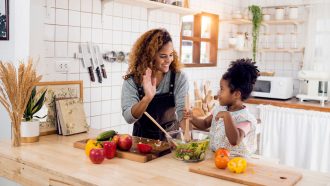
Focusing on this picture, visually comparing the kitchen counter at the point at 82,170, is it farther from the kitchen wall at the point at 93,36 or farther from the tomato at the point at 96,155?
the kitchen wall at the point at 93,36

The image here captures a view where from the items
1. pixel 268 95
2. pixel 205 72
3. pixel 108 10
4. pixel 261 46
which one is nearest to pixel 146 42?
pixel 108 10

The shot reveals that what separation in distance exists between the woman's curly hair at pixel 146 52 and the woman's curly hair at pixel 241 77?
509 millimetres

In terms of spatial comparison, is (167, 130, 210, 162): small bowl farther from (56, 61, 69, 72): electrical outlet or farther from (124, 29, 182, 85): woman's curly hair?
(56, 61, 69, 72): electrical outlet

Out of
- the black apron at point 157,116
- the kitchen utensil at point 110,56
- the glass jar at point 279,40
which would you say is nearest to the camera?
the black apron at point 157,116

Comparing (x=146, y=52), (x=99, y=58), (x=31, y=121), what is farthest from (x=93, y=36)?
(x=31, y=121)

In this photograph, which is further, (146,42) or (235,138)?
(146,42)

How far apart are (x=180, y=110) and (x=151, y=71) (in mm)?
314

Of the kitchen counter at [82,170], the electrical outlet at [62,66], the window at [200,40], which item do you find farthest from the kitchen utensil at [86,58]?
the window at [200,40]

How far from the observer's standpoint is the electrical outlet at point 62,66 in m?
2.46

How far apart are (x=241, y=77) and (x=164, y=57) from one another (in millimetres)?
527

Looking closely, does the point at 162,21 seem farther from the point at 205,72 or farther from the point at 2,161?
the point at 2,161

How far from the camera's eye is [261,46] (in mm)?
4633

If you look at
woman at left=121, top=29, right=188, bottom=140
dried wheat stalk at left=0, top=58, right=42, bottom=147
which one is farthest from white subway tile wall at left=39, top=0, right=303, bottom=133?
woman at left=121, top=29, right=188, bottom=140

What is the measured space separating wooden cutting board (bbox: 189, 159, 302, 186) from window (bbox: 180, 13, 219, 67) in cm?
251
